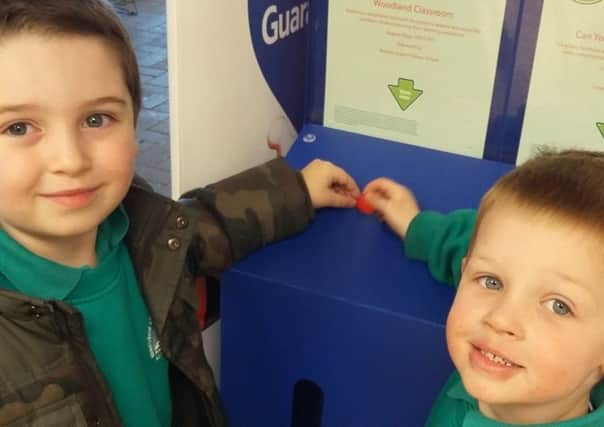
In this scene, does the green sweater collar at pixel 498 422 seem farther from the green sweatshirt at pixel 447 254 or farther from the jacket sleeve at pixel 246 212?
the jacket sleeve at pixel 246 212

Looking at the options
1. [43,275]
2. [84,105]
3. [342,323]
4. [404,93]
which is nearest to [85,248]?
[43,275]

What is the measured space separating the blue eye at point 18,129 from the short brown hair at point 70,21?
0.08 metres

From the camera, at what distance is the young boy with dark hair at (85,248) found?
2.43ft

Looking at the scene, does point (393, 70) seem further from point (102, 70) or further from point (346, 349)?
point (102, 70)

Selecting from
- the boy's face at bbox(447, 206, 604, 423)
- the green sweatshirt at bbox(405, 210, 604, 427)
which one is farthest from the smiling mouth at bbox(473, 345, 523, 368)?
the green sweatshirt at bbox(405, 210, 604, 427)

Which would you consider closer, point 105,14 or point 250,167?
point 105,14

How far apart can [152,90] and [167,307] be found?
2.39 m

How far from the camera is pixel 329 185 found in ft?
3.67

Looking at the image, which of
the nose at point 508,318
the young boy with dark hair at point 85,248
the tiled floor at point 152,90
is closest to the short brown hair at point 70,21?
the young boy with dark hair at point 85,248

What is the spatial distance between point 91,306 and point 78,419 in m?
0.12

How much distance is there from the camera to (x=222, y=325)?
3.56 feet

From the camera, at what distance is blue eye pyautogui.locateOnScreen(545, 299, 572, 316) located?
0.71 m

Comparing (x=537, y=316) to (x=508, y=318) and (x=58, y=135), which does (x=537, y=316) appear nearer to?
(x=508, y=318)

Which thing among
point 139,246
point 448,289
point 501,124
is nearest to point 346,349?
point 448,289
